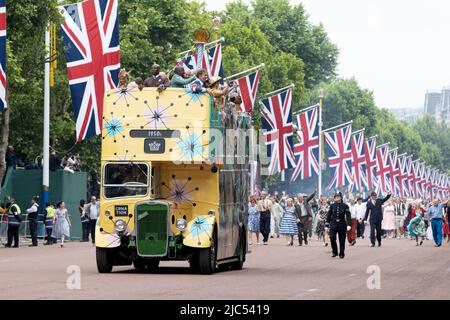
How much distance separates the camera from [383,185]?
10262 cm

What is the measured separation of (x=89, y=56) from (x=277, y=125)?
748 inches

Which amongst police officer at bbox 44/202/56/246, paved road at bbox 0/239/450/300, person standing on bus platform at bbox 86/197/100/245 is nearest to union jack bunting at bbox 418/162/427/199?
person standing on bus platform at bbox 86/197/100/245

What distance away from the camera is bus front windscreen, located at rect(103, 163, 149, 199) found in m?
27.6

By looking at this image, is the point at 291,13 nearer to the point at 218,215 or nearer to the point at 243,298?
the point at 218,215

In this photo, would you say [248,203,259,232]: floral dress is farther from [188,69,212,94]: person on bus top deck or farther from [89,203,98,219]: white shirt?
[188,69,212,94]: person on bus top deck

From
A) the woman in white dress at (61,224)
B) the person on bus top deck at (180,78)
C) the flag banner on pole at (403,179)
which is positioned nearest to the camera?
the person on bus top deck at (180,78)

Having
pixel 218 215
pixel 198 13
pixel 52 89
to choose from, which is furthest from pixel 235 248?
pixel 198 13

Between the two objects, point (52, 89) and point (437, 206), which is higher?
point (52, 89)

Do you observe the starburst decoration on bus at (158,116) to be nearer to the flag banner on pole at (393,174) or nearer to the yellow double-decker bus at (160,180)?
the yellow double-decker bus at (160,180)

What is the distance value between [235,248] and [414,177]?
319ft

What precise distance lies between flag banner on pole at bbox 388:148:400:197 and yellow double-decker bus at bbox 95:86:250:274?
3135 inches

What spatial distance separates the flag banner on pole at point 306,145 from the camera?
74625 mm

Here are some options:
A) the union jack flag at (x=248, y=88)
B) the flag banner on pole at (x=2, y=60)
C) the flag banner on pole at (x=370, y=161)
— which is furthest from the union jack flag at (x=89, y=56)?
the flag banner on pole at (x=370, y=161)

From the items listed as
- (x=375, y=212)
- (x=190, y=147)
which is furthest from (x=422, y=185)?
(x=190, y=147)
